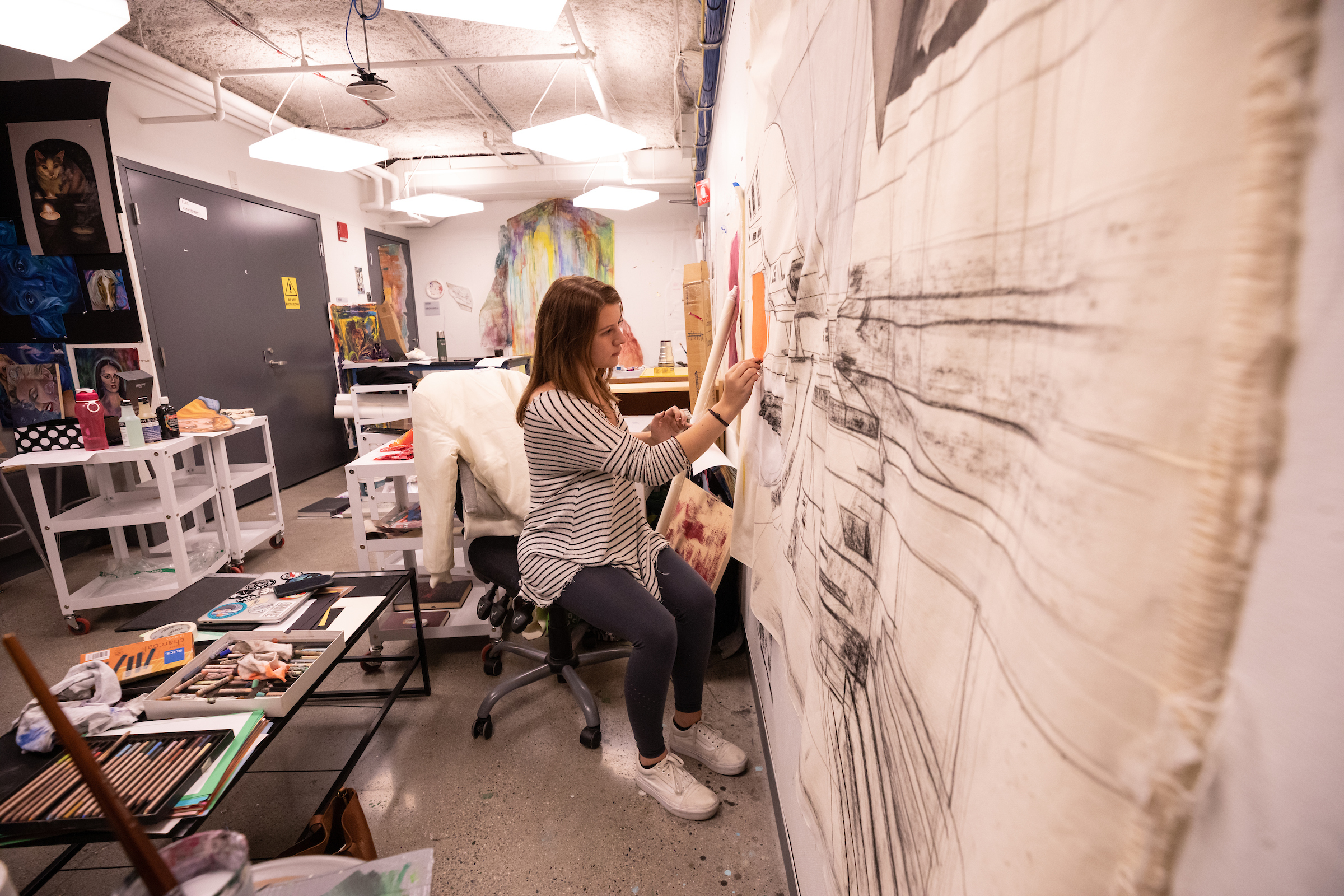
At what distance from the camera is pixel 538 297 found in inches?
259

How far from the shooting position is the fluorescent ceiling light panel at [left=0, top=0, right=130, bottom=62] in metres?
1.39

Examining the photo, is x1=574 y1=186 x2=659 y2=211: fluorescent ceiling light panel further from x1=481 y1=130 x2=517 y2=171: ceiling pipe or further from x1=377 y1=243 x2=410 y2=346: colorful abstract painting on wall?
x1=377 y1=243 x2=410 y2=346: colorful abstract painting on wall

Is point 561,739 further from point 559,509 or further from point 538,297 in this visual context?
point 538,297

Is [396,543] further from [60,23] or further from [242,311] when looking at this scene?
[242,311]

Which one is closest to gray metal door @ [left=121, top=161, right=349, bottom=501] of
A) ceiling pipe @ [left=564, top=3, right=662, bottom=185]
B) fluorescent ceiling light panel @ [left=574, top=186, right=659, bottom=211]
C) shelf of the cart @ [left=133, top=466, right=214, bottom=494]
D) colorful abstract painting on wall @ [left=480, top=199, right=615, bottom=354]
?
shelf of the cart @ [left=133, top=466, right=214, bottom=494]

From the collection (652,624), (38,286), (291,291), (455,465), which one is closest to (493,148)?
(291,291)

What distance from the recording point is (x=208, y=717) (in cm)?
108

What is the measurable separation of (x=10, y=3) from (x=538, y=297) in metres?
5.26

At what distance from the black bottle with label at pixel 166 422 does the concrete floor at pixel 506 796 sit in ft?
3.09

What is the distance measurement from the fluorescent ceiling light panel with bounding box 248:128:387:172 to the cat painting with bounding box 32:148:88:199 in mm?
956

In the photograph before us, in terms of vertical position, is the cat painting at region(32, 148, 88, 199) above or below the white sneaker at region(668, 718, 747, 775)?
above

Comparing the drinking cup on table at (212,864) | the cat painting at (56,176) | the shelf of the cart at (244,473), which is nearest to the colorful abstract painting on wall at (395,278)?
the shelf of the cart at (244,473)

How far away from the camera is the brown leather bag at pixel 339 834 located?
1.13 meters

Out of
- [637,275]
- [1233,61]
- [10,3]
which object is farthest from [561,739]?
[637,275]
